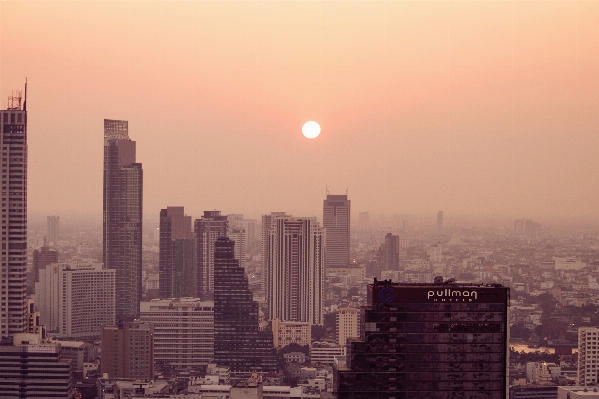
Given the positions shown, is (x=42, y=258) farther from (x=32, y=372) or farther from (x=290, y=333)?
(x=32, y=372)

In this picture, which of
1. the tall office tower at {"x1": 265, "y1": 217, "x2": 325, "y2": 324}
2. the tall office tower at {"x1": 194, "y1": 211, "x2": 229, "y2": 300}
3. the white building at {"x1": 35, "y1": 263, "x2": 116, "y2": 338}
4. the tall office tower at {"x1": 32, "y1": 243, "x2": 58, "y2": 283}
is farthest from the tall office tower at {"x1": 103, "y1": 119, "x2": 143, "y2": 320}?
the tall office tower at {"x1": 265, "y1": 217, "x2": 325, "y2": 324}

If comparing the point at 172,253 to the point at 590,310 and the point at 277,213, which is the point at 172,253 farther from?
the point at 590,310

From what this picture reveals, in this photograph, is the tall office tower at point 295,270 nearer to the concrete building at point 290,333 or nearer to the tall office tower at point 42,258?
the concrete building at point 290,333

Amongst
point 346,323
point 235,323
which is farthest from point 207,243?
point 346,323

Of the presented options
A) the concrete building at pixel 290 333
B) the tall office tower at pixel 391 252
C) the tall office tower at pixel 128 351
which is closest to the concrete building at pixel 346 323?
the concrete building at pixel 290 333

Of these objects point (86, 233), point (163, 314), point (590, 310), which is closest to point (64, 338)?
point (163, 314)

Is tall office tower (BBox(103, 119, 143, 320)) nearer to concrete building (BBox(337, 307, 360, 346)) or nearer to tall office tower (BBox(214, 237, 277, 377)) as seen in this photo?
tall office tower (BBox(214, 237, 277, 377))
